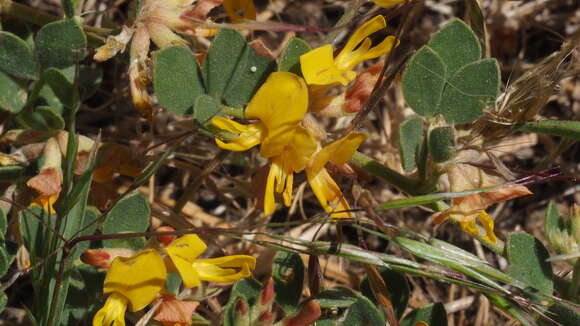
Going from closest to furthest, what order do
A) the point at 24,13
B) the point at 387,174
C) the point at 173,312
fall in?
the point at 173,312 < the point at 387,174 < the point at 24,13

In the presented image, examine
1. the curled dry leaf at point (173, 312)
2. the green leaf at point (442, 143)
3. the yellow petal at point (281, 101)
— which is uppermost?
the yellow petal at point (281, 101)

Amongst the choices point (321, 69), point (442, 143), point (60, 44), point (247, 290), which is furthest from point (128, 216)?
point (442, 143)

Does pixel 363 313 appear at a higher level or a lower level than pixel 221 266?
lower

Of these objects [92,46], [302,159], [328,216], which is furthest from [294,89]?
[92,46]

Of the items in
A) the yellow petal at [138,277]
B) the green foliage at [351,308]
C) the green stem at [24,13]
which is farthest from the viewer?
the green stem at [24,13]

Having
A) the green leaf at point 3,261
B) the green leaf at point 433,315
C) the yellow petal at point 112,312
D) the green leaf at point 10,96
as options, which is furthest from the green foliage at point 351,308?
the green leaf at point 10,96

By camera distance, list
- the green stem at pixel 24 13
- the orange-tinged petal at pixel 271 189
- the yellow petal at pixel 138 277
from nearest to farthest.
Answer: the yellow petal at pixel 138 277 < the orange-tinged petal at pixel 271 189 < the green stem at pixel 24 13

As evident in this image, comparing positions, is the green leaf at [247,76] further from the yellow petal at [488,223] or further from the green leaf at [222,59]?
the yellow petal at [488,223]

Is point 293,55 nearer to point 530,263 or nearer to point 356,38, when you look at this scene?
point 356,38

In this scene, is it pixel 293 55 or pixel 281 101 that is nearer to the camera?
pixel 281 101
